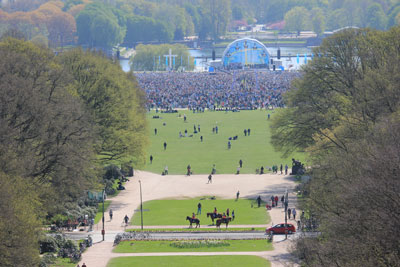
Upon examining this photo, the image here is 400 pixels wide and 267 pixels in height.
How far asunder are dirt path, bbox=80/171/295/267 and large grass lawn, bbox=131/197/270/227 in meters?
1.05

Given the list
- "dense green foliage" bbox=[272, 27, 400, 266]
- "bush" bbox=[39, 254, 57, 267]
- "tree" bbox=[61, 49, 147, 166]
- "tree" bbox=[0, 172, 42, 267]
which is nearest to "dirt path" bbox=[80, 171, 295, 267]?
"tree" bbox=[61, 49, 147, 166]

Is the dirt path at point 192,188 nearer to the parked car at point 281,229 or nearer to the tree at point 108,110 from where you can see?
the tree at point 108,110

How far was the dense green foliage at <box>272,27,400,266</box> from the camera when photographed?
97.5 ft

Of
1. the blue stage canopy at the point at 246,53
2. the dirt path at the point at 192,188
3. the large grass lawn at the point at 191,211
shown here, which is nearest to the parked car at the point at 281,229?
the large grass lawn at the point at 191,211

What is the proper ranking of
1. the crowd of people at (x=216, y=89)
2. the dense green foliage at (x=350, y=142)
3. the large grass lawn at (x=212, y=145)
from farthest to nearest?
the crowd of people at (x=216, y=89) → the large grass lawn at (x=212, y=145) → the dense green foliage at (x=350, y=142)

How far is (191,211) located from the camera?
199ft

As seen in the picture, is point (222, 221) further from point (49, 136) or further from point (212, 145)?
point (212, 145)

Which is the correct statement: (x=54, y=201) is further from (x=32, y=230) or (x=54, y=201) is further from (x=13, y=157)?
(x=32, y=230)

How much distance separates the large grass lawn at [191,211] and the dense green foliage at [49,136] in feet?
15.4

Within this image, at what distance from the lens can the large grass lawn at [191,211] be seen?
57.4 metres

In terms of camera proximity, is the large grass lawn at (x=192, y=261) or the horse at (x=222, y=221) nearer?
the large grass lawn at (x=192, y=261)

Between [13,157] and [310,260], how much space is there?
17714 millimetres

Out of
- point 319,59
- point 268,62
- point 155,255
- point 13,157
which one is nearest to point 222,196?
point 319,59

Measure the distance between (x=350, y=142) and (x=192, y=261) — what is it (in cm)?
1114
